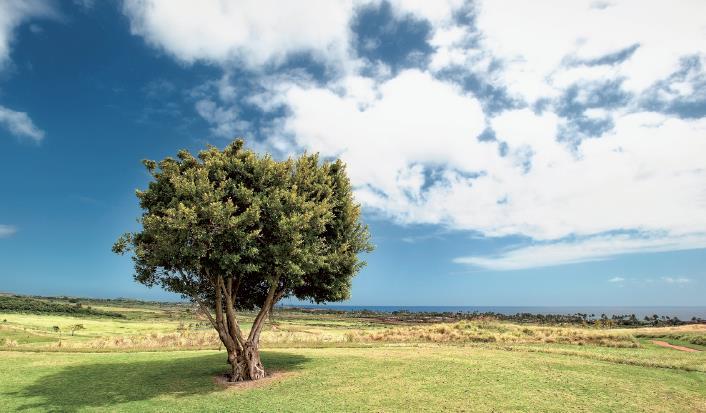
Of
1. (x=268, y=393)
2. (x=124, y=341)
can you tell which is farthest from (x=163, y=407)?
(x=124, y=341)

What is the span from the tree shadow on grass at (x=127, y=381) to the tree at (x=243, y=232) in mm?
2800

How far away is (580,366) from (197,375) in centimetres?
2401

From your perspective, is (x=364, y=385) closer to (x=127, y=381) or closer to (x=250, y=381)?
(x=250, y=381)

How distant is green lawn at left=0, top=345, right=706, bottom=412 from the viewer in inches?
728

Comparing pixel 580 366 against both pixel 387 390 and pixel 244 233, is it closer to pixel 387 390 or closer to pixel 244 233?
pixel 387 390

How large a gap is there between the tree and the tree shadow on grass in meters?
2.80

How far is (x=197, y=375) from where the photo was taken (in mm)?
25344

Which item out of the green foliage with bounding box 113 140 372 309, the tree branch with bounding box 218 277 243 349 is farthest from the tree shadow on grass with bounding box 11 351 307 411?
the green foliage with bounding box 113 140 372 309

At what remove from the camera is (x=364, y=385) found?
70.7 ft

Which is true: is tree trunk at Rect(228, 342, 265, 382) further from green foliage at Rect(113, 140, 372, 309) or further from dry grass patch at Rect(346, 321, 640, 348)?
dry grass patch at Rect(346, 321, 640, 348)

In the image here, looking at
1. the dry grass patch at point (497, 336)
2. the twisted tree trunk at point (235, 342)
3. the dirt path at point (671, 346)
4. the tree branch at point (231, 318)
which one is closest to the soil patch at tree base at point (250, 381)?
the twisted tree trunk at point (235, 342)

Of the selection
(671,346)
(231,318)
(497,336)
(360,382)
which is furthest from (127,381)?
(671,346)

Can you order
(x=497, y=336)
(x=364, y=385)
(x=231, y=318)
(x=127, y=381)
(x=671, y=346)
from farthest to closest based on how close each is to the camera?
(x=497, y=336) → (x=671, y=346) → (x=231, y=318) → (x=127, y=381) → (x=364, y=385)

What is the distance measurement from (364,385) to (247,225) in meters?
10.3
